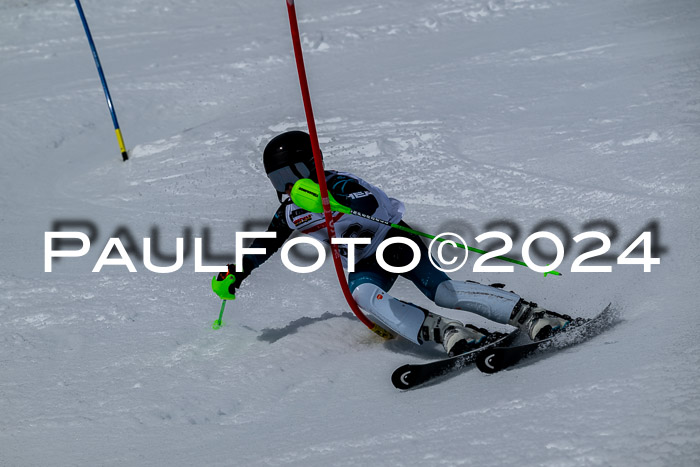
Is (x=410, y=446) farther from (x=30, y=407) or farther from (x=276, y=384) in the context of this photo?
(x=30, y=407)

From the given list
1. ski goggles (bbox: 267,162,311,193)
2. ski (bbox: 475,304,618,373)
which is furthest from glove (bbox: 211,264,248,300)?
ski (bbox: 475,304,618,373)

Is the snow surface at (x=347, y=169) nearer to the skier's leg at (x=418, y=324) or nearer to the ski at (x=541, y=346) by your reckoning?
the ski at (x=541, y=346)

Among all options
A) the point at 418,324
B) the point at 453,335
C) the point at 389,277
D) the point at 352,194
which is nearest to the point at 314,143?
the point at 352,194

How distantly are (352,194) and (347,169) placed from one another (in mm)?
3413

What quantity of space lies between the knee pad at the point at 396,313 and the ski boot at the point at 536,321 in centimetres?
53

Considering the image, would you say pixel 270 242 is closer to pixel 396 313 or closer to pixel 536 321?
pixel 396 313

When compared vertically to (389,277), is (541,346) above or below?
A: below

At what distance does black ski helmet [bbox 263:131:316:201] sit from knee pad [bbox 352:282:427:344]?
2.60 feet

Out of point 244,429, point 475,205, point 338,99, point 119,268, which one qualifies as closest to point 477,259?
point 475,205

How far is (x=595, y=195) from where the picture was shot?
6188 millimetres

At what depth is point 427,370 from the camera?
12.4ft

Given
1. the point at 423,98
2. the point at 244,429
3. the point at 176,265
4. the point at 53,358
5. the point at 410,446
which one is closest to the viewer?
the point at 410,446

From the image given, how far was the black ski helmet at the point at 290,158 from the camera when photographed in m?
4.11

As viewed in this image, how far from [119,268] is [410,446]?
12.5 ft
